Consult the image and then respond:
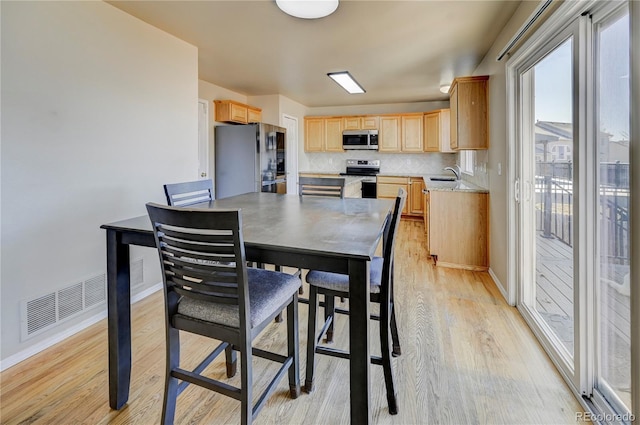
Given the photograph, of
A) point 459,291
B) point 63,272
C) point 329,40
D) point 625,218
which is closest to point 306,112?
point 329,40

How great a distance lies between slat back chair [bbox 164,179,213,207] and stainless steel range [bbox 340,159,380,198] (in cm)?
472

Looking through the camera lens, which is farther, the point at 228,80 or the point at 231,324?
the point at 228,80

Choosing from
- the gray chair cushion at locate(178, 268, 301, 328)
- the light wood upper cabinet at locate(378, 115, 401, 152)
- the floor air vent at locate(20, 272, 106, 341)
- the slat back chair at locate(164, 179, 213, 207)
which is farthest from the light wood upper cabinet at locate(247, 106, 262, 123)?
the gray chair cushion at locate(178, 268, 301, 328)

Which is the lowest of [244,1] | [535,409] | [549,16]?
[535,409]

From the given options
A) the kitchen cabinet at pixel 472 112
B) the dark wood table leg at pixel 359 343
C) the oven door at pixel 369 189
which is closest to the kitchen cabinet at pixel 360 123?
the oven door at pixel 369 189

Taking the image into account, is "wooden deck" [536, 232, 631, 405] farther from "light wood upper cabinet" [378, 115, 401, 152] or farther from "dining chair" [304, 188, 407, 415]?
"light wood upper cabinet" [378, 115, 401, 152]

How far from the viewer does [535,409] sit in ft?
5.14

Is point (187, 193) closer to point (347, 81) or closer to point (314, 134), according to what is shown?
point (347, 81)

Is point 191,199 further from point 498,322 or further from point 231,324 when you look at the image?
point 498,322

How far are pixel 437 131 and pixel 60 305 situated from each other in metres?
6.02

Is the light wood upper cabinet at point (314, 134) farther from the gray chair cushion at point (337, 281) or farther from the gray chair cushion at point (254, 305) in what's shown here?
the gray chair cushion at point (254, 305)

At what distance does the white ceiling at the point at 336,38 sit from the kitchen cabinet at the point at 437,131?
1159mm

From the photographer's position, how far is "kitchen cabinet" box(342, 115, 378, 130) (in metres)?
6.87

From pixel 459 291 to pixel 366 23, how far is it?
8.16 ft
